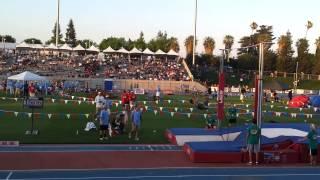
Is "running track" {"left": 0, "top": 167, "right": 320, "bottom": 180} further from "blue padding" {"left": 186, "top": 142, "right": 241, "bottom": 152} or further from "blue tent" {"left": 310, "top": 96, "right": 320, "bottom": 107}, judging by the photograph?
"blue tent" {"left": 310, "top": 96, "right": 320, "bottom": 107}

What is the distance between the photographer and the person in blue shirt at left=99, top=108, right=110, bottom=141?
22.9 meters

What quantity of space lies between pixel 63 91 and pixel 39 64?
71.4 feet

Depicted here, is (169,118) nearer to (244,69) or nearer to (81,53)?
(81,53)

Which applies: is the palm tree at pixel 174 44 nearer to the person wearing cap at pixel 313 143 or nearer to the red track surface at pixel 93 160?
the red track surface at pixel 93 160

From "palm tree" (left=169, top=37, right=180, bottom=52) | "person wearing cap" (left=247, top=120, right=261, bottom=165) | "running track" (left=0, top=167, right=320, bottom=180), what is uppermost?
"palm tree" (left=169, top=37, right=180, bottom=52)

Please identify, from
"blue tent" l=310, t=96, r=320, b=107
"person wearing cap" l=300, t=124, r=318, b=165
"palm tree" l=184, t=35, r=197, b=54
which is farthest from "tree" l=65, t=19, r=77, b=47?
"person wearing cap" l=300, t=124, r=318, b=165

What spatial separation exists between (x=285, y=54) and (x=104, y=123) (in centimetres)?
8557

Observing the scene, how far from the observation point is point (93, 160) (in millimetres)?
18750

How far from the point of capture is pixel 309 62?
99.8 metres

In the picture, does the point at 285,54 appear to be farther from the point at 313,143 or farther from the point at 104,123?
the point at 313,143

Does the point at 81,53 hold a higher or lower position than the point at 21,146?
higher

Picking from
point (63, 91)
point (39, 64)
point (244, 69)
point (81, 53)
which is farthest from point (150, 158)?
point (244, 69)

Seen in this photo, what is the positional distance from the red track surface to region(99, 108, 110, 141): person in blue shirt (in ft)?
8.89

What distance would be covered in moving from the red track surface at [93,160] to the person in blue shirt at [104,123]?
8.89ft
